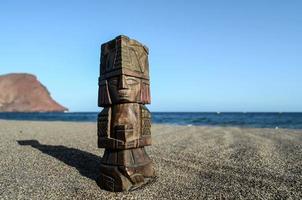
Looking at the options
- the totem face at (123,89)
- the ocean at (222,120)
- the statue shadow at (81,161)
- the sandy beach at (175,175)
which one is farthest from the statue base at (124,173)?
the ocean at (222,120)

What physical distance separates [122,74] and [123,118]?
774mm

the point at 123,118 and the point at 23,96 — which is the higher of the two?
the point at 23,96

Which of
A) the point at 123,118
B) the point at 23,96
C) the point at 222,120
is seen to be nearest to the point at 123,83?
the point at 123,118

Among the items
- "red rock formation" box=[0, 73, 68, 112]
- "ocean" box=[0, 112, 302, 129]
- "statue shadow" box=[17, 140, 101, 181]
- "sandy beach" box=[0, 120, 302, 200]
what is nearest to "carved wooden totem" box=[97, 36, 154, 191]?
"sandy beach" box=[0, 120, 302, 200]

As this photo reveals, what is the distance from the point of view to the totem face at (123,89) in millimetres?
4883

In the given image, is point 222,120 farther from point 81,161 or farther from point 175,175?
point 175,175

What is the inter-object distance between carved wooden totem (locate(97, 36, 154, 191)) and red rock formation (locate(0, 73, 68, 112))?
14416 centimetres

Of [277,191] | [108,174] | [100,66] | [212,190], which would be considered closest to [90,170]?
[108,174]

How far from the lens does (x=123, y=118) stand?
16.3ft

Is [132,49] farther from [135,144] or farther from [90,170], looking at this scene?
[90,170]

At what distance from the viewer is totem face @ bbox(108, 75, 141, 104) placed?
4.88 metres

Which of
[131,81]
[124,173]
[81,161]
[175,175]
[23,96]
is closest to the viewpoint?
[124,173]

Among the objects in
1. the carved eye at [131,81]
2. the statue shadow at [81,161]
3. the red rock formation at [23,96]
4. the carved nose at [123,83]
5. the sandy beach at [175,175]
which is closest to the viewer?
the sandy beach at [175,175]

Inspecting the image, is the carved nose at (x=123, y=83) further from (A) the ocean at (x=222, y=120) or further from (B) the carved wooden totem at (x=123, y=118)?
(A) the ocean at (x=222, y=120)
